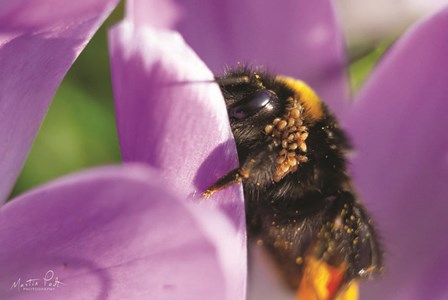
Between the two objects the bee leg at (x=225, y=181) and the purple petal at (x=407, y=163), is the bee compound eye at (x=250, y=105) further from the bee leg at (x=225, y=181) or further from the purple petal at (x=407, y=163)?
the purple petal at (x=407, y=163)

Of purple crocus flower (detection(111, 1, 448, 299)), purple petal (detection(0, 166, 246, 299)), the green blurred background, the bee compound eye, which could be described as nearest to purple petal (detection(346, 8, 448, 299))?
purple crocus flower (detection(111, 1, 448, 299))

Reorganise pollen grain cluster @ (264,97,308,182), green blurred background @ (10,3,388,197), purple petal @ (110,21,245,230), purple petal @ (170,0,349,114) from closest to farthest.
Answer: purple petal @ (110,21,245,230) < pollen grain cluster @ (264,97,308,182) < purple petal @ (170,0,349,114) < green blurred background @ (10,3,388,197)

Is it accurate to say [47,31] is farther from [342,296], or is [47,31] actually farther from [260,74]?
[342,296]

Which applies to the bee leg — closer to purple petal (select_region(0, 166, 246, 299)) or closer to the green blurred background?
purple petal (select_region(0, 166, 246, 299))

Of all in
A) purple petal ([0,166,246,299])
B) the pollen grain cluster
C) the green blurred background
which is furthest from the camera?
the green blurred background

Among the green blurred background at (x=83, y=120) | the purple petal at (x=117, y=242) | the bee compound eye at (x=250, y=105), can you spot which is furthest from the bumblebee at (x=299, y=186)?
the green blurred background at (x=83, y=120)

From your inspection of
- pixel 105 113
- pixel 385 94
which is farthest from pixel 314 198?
pixel 105 113
